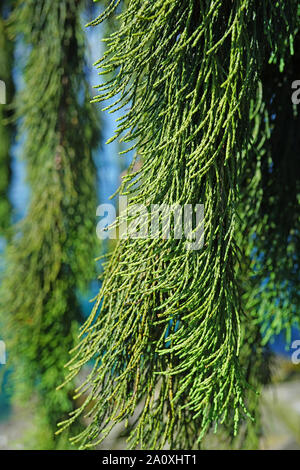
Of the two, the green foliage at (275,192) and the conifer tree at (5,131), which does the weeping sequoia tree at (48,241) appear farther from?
the conifer tree at (5,131)

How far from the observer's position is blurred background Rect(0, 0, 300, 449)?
1001 millimetres

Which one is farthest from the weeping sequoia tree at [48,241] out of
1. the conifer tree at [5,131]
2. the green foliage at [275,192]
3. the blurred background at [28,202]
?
the conifer tree at [5,131]

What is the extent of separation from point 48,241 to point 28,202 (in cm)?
20

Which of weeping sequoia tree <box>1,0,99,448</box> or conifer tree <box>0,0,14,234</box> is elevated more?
conifer tree <box>0,0,14,234</box>

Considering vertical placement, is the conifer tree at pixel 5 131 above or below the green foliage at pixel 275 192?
above

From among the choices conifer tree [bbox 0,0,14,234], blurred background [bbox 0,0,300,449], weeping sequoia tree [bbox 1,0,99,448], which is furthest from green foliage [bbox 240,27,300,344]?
conifer tree [bbox 0,0,14,234]

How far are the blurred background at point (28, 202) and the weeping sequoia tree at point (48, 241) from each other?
0.10 ft

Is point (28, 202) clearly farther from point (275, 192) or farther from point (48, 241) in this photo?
point (275, 192)

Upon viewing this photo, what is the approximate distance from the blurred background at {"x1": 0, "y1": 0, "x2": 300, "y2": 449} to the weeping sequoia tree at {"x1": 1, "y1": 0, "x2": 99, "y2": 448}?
0.03 metres

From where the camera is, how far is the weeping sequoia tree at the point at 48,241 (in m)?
0.97

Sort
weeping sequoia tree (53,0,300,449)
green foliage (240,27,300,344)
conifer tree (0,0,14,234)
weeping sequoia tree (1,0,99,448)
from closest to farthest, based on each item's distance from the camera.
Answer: weeping sequoia tree (53,0,300,449), green foliage (240,27,300,344), weeping sequoia tree (1,0,99,448), conifer tree (0,0,14,234)

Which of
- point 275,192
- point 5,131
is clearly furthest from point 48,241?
point 5,131

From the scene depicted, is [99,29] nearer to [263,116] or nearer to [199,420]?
[263,116]

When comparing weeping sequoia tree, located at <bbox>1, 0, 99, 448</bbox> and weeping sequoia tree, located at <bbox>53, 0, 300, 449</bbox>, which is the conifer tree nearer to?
weeping sequoia tree, located at <bbox>1, 0, 99, 448</bbox>
